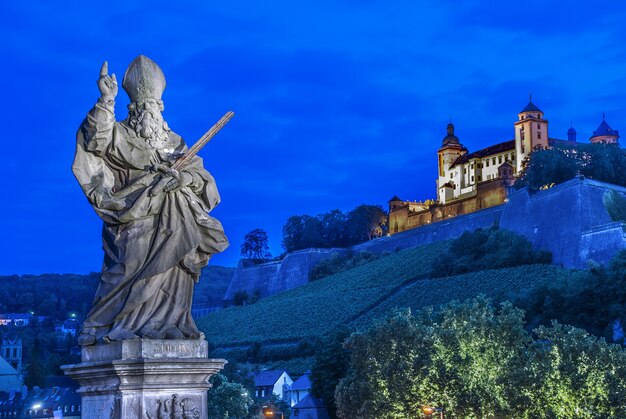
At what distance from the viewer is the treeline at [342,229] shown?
144m

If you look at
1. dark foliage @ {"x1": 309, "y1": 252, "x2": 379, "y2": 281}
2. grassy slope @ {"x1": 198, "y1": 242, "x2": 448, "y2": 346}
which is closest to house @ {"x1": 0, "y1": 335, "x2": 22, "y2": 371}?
grassy slope @ {"x1": 198, "y1": 242, "x2": 448, "y2": 346}

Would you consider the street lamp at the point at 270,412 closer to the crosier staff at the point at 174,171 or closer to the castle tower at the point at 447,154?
the crosier staff at the point at 174,171

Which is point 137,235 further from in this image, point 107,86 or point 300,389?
point 300,389

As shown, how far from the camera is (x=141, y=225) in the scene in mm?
7426

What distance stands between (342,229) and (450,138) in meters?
19.8

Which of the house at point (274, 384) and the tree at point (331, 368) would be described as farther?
the house at point (274, 384)

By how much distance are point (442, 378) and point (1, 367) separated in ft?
257

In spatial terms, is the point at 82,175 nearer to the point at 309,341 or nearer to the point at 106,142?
the point at 106,142

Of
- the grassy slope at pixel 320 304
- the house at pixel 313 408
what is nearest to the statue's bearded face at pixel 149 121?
the house at pixel 313 408

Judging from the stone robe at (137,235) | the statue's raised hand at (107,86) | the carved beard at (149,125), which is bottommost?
the stone robe at (137,235)

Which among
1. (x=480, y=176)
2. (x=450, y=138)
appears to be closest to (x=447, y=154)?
(x=450, y=138)

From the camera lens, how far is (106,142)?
748cm

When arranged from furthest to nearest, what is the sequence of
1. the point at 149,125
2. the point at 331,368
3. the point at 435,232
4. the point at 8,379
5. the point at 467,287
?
the point at 435,232, the point at 8,379, the point at 467,287, the point at 331,368, the point at 149,125

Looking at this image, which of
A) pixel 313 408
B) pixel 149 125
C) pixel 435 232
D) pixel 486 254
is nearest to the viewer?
pixel 149 125
